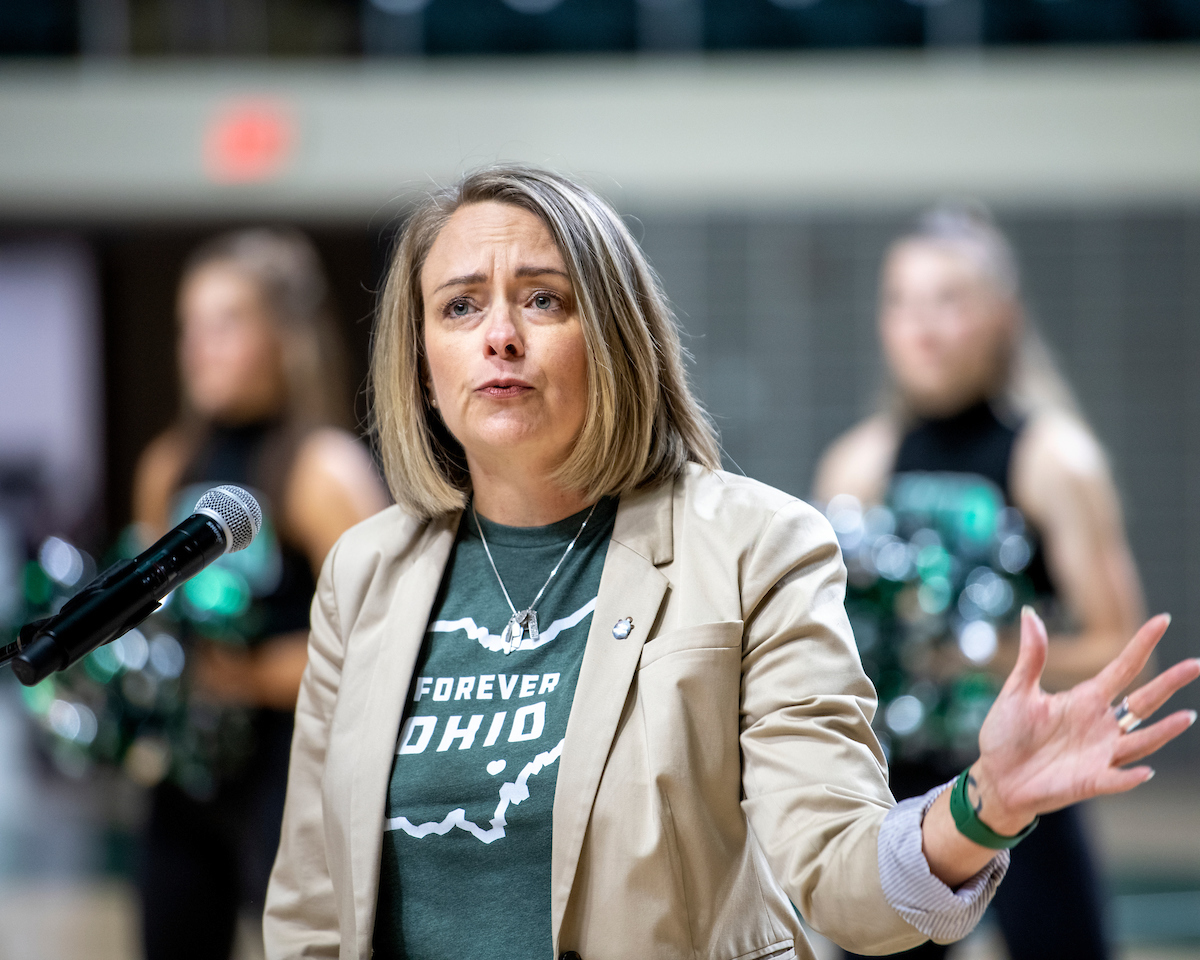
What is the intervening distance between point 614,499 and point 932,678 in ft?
4.35

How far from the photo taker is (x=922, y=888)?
1.19 m

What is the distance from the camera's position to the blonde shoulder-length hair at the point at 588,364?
1534mm

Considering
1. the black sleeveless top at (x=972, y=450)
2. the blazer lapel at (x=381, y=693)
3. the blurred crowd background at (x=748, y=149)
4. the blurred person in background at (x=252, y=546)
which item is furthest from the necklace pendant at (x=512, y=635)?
the blurred crowd background at (x=748, y=149)

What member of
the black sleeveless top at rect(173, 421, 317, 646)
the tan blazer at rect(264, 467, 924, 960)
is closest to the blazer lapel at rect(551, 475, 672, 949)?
the tan blazer at rect(264, 467, 924, 960)

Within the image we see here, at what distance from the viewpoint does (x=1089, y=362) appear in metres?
7.23

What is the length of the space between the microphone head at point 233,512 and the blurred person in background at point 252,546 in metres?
1.31

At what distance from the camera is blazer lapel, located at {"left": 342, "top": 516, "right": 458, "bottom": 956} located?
4.85 ft

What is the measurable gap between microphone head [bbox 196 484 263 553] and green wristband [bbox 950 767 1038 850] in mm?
746

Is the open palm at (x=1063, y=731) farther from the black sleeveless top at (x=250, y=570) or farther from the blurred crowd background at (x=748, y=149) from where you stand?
the blurred crowd background at (x=748, y=149)

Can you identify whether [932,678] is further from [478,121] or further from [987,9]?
[987,9]

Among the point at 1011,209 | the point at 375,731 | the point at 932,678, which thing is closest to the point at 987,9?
the point at 1011,209

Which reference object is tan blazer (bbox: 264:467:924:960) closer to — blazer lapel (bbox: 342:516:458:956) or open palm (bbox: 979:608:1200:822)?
blazer lapel (bbox: 342:516:458:956)

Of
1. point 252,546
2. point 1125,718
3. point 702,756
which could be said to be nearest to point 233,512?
point 702,756

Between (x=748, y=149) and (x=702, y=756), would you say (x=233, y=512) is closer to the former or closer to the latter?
(x=702, y=756)
